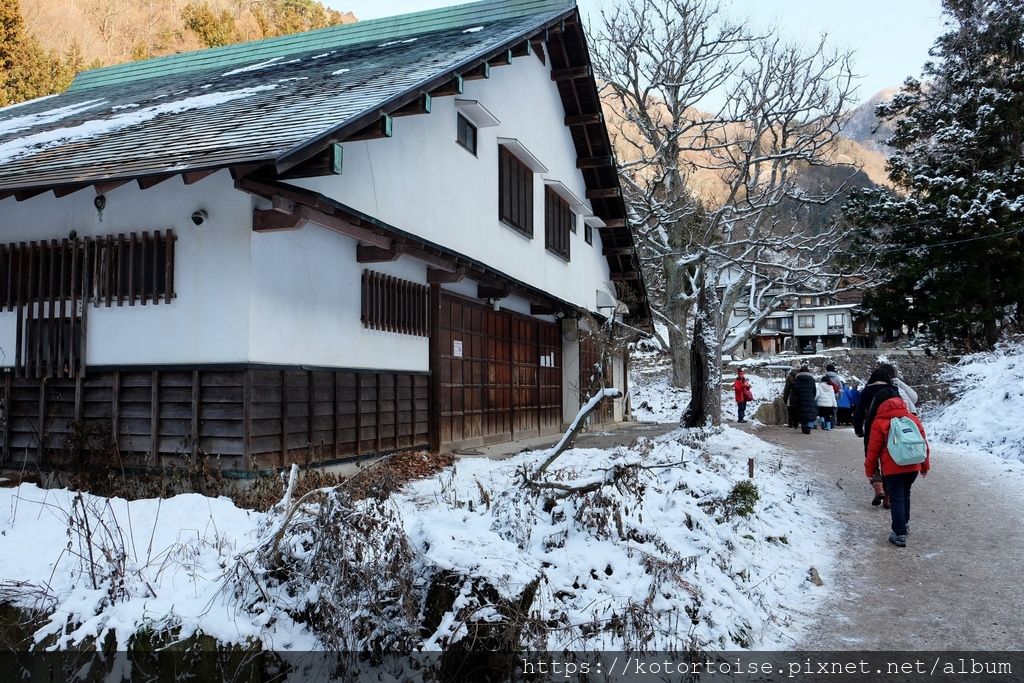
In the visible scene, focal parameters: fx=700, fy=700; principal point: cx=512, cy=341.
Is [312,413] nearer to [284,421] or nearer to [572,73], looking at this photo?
[284,421]

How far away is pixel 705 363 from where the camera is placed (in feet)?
45.6

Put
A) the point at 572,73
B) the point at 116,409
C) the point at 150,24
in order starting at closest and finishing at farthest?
the point at 116,409 < the point at 572,73 < the point at 150,24

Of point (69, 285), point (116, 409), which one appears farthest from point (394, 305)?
point (69, 285)

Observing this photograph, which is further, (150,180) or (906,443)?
(906,443)

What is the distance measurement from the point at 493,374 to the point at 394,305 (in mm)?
3779

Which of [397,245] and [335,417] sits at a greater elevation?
[397,245]

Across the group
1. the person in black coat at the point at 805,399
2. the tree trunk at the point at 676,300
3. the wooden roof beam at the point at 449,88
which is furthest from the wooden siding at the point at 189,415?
the tree trunk at the point at 676,300

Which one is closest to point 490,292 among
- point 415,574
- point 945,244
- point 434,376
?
point 434,376

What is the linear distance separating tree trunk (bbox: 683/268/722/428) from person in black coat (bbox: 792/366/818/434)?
10.8 ft

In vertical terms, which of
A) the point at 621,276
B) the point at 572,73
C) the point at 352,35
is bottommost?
the point at 621,276

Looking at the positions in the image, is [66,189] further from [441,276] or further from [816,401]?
[816,401]

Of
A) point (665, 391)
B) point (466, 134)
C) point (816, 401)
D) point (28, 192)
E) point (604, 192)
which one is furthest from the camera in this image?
point (665, 391)

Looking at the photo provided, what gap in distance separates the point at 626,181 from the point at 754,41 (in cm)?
605

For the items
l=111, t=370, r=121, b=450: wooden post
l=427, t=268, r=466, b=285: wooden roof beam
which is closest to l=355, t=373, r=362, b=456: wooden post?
l=427, t=268, r=466, b=285: wooden roof beam
